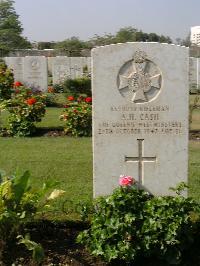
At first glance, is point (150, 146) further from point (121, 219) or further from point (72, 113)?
point (72, 113)

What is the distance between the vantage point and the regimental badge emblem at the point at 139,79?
4.39m

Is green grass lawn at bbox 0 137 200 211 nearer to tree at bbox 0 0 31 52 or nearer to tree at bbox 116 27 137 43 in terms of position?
tree at bbox 116 27 137 43

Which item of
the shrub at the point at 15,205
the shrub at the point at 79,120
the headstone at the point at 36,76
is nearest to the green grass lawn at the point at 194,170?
the shrub at the point at 79,120

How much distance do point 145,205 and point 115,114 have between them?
85 cm

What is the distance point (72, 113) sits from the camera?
10.4 m

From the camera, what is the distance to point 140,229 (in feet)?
13.0

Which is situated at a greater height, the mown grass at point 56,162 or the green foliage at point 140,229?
the green foliage at point 140,229

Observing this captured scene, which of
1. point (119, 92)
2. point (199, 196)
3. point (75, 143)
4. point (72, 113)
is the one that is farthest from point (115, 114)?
point (72, 113)

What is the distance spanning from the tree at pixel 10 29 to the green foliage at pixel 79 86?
43.4 m

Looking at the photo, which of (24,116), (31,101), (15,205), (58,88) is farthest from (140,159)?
(58,88)

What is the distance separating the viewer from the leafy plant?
3906 mm

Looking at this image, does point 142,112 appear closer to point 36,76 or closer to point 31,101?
point 31,101

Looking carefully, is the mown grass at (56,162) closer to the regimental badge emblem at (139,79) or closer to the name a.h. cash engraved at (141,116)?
the name a.h. cash engraved at (141,116)

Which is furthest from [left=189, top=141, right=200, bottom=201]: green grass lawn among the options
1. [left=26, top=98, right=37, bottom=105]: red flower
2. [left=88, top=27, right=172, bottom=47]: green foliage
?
[left=88, top=27, right=172, bottom=47]: green foliage
